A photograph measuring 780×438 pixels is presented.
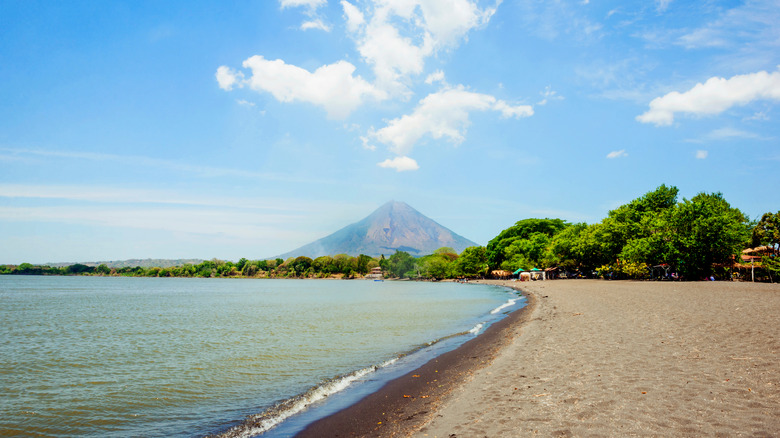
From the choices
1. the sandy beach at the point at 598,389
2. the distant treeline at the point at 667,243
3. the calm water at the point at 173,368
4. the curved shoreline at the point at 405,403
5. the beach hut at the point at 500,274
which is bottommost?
the beach hut at the point at 500,274

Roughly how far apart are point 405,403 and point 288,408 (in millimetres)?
2730

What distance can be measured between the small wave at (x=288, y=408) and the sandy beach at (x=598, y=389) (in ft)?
3.75

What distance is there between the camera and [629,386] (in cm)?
754

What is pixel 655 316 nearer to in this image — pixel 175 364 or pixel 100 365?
pixel 175 364

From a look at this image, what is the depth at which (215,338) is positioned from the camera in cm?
1994

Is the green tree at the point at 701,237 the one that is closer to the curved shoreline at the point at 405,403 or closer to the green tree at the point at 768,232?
the green tree at the point at 768,232

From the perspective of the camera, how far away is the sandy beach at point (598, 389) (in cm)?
583

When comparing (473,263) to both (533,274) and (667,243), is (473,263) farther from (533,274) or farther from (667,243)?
(667,243)

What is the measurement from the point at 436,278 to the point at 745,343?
139 meters

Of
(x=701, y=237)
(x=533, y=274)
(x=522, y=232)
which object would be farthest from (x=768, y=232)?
(x=522, y=232)

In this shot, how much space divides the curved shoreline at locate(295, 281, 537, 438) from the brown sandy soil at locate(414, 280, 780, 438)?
13.0 inches

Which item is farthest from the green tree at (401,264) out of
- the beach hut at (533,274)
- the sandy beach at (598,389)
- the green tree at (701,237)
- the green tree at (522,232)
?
the sandy beach at (598,389)

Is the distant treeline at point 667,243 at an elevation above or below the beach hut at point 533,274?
above

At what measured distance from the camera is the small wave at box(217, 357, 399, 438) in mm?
7805
